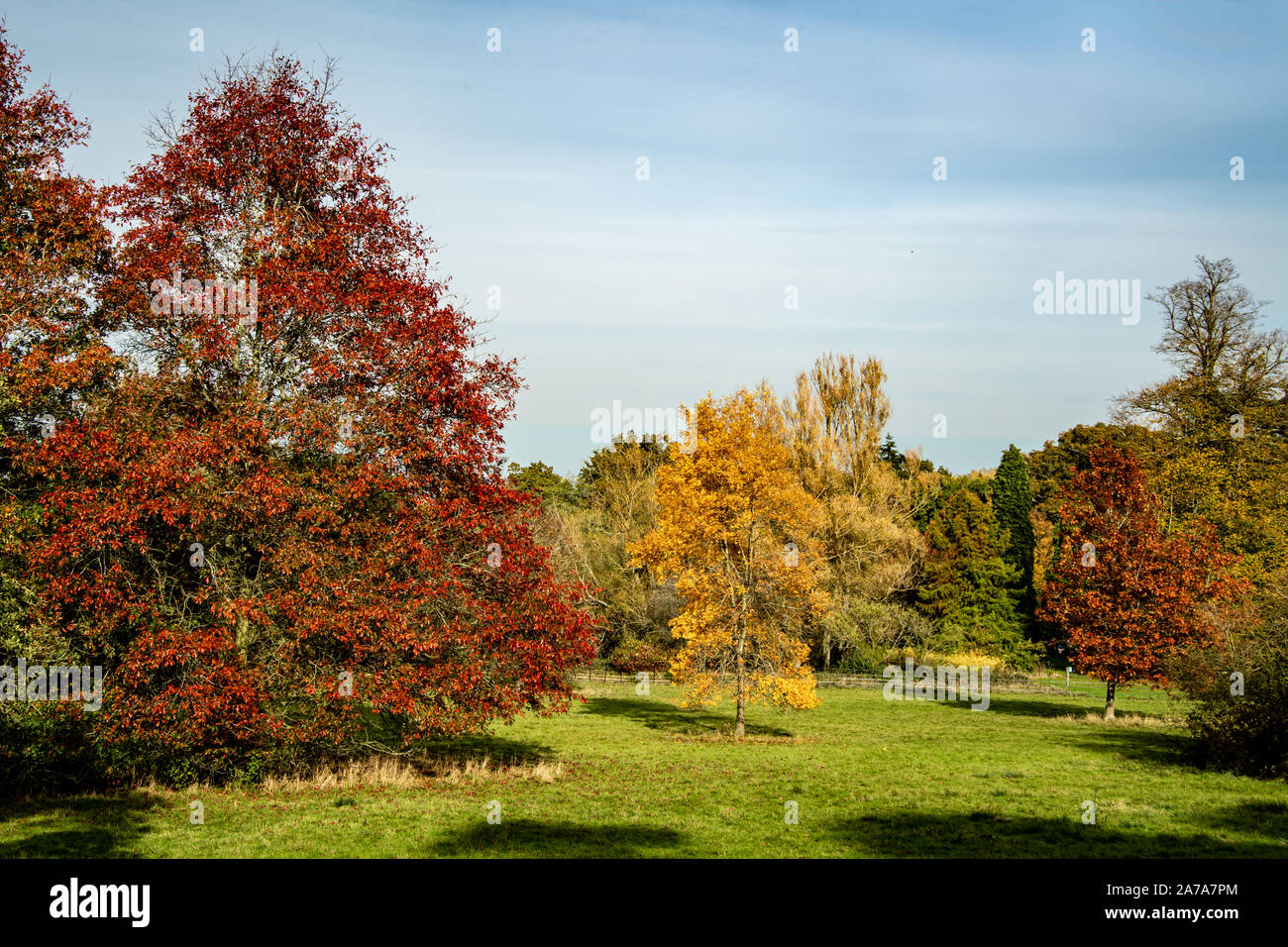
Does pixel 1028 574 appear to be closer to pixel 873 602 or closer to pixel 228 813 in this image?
pixel 873 602

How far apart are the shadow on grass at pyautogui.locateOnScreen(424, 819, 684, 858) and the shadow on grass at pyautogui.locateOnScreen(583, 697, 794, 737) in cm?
1430

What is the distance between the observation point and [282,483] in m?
14.1

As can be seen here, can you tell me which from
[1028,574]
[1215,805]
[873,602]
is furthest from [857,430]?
[1215,805]

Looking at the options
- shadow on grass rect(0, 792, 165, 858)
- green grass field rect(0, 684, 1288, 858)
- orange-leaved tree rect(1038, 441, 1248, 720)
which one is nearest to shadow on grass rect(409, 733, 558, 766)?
green grass field rect(0, 684, 1288, 858)

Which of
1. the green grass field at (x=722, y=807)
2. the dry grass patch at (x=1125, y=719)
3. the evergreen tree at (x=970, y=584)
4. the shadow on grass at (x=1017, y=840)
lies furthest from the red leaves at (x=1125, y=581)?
the evergreen tree at (x=970, y=584)

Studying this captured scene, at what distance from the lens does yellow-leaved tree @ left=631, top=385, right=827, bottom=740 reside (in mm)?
24172

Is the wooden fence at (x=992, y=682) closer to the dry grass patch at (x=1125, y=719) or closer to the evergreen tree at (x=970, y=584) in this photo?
the evergreen tree at (x=970, y=584)

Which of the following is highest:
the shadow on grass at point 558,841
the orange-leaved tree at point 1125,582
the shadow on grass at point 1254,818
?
the orange-leaved tree at point 1125,582

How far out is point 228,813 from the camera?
13.4 metres

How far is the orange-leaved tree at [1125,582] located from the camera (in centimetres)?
2805

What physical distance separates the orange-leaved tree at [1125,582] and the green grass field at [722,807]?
391 centimetres
